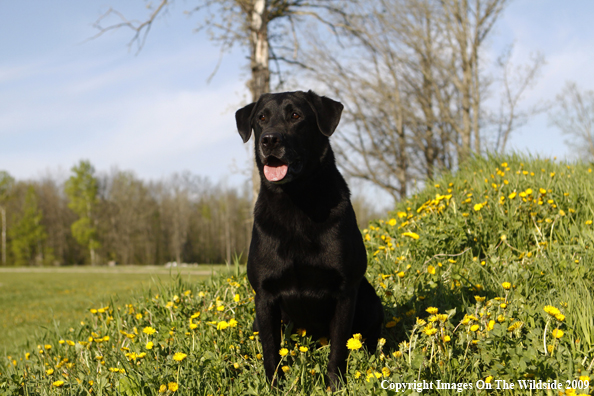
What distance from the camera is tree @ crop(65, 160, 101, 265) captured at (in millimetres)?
47562

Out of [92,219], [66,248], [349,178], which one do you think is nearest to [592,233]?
[349,178]

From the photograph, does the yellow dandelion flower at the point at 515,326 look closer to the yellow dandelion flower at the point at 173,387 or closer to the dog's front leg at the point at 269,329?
the dog's front leg at the point at 269,329

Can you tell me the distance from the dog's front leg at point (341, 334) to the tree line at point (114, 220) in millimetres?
43094

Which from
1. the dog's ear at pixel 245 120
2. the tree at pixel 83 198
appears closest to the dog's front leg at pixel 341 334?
the dog's ear at pixel 245 120

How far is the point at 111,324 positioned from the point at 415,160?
13.9m

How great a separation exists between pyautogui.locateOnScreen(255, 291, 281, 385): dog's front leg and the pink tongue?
0.71 meters

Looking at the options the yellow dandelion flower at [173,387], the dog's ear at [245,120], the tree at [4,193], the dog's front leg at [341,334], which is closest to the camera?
the yellow dandelion flower at [173,387]

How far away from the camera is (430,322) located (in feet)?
7.72

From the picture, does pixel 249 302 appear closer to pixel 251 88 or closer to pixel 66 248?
→ pixel 251 88

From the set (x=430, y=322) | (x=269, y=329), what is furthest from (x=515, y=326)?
(x=269, y=329)

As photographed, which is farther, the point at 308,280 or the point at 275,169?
the point at 275,169

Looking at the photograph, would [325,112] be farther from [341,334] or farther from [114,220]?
[114,220]

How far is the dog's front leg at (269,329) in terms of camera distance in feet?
8.34

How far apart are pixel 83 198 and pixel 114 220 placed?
5033mm
